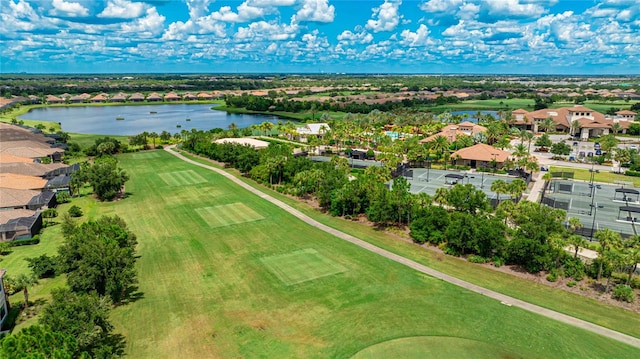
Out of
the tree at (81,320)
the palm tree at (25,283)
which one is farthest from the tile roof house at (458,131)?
the tree at (81,320)

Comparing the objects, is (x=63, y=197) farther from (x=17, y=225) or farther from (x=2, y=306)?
(x=2, y=306)

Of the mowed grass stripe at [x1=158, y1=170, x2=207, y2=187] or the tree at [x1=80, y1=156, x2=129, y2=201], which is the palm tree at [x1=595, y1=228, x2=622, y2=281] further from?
the tree at [x1=80, y1=156, x2=129, y2=201]

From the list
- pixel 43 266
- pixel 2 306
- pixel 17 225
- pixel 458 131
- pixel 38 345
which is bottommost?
pixel 43 266

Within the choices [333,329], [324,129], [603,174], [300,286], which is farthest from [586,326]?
[324,129]

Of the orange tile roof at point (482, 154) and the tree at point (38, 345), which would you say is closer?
the tree at point (38, 345)

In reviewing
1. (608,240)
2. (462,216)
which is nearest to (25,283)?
(462,216)

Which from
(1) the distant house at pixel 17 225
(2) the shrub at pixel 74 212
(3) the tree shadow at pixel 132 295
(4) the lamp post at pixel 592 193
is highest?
(1) the distant house at pixel 17 225

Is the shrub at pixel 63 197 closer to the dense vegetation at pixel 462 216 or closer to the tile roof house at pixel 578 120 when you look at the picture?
the dense vegetation at pixel 462 216
